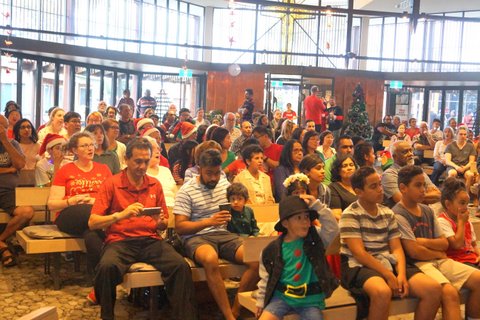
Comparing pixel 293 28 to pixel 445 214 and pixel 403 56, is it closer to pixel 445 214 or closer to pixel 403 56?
pixel 403 56

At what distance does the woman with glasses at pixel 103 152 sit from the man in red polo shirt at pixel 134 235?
4.98 feet

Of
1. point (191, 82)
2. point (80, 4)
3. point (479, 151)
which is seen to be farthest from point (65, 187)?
point (191, 82)

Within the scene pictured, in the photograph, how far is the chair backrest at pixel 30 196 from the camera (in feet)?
17.8

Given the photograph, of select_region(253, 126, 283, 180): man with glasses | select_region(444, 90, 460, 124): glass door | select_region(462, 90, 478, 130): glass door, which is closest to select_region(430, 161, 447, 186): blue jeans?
select_region(253, 126, 283, 180): man with glasses

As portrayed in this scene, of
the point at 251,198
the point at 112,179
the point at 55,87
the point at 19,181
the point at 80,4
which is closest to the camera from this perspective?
the point at 112,179

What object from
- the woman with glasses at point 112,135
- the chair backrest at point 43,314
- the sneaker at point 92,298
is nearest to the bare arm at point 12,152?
the woman with glasses at point 112,135

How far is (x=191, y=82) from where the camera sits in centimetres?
2088

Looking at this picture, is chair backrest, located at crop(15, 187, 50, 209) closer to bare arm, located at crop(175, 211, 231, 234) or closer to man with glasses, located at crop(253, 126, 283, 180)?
bare arm, located at crop(175, 211, 231, 234)

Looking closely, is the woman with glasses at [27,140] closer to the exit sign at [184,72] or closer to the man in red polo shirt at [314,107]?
the man in red polo shirt at [314,107]

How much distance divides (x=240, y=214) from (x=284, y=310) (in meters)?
1.38

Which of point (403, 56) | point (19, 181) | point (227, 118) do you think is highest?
point (403, 56)

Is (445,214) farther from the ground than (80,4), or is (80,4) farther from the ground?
(80,4)

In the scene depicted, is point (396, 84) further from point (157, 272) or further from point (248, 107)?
point (157, 272)

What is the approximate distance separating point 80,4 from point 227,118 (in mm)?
8254
